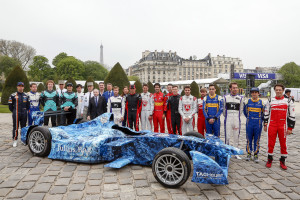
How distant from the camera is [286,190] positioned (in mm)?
3785

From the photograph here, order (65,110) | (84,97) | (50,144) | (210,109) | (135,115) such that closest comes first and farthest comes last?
(50,144) → (210,109) → (65,110) → (135,115) → (84,97)

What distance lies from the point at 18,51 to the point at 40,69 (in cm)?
714

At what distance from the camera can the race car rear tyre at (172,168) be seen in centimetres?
377

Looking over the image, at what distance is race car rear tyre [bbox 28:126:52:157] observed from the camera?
17.4 ft

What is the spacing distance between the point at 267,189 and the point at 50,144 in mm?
4861

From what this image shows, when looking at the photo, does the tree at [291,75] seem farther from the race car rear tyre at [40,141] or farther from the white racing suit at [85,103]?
the race car rear tyre at [40,141]

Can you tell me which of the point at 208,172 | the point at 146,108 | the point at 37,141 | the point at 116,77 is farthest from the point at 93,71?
the point at 208,172

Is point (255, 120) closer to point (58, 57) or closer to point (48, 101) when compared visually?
point (48, 101)

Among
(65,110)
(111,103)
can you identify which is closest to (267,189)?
(111,103)

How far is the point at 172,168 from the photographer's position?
3.93 metres

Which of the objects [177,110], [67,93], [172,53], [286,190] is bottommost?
[286,190]

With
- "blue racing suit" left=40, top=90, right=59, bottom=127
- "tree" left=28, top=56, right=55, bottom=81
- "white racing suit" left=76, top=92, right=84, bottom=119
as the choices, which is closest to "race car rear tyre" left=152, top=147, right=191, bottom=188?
"blue racing suit" left=40, top=90, right=59, bottom=127

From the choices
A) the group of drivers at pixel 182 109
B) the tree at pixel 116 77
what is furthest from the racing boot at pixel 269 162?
the tree at pixel 116 77

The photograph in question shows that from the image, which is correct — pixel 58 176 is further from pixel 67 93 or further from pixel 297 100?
pixel 297 100
